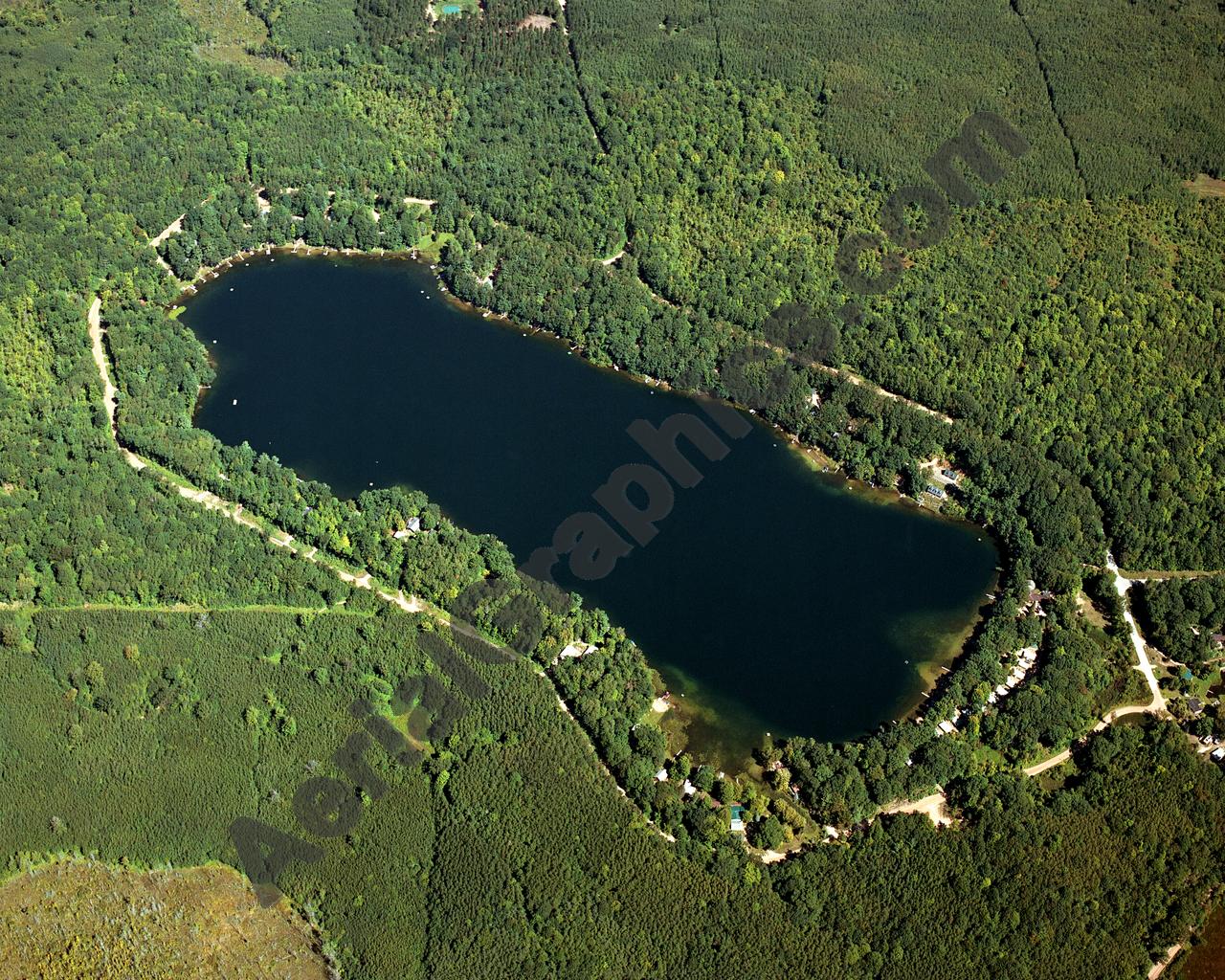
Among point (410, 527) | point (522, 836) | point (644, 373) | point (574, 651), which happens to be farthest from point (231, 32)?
point (522, 836)

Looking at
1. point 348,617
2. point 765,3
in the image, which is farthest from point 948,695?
point 765,3

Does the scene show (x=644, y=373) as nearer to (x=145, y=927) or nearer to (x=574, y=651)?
(x=574, y=651)

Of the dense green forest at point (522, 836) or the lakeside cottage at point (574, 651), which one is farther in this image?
the lakeside cottage at point (574, 651)

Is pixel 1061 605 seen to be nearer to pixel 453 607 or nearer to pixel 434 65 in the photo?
pixel 453 607

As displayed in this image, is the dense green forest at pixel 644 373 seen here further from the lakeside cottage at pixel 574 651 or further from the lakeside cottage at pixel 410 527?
the lakeside cottage at pixel 574 651

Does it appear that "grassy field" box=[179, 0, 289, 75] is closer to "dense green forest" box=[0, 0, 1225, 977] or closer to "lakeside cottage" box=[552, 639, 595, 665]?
"dense green forest" box=[0, 0, 1225, 977]

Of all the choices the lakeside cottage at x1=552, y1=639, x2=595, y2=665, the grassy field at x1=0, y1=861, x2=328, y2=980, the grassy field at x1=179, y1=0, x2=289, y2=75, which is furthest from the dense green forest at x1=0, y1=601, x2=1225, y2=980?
the grassy field at x1=179, y1=0, x2=289, y2=75

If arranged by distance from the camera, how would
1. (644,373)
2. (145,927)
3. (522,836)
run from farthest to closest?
1. (644,373)
2. (522,836)
3. (145,927)

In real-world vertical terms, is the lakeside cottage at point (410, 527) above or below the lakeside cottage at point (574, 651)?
below

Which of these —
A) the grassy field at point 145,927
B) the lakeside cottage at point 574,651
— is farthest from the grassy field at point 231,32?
the grassy field at point 145,927

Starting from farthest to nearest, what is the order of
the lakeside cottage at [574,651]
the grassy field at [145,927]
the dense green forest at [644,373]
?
Answer: the lakeside cottage at [574,651] → the dense green forest at [644,373] → the grassy field at [145,927]
